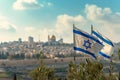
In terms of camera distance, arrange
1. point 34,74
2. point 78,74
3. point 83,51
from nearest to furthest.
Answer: point 83,51 → point 78,74 → point 34,74

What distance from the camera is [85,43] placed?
107 feet

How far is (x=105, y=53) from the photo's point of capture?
3416 cm

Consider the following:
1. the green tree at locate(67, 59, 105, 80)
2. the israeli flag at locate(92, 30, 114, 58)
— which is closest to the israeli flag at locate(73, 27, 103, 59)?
the israeli flag at locate(92, 30, 114, 58)

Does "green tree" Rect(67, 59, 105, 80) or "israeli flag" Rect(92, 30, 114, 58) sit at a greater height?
"israeli flag" Rect(92, 30, 114, 58)

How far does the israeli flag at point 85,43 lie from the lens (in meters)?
32.4

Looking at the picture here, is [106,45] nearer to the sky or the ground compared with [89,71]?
nearer to the sky

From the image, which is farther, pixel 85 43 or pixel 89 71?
pixel 89 71

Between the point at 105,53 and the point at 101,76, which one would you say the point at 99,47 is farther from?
the point at 101,76

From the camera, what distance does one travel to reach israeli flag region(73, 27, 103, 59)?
1275 inches

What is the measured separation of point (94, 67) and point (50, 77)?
11160mm

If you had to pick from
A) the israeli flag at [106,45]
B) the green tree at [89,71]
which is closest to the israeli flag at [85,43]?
the israeli flag at [106,45]

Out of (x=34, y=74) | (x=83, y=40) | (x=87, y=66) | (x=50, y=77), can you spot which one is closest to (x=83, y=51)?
(x=83, y=40)

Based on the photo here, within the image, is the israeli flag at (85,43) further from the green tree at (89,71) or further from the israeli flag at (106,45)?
the green tree at (89,71)

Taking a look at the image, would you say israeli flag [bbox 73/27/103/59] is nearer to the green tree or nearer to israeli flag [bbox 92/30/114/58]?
israeli flag [bbox 92/30/114/58]
